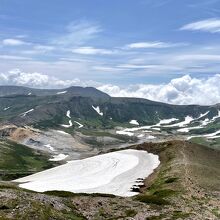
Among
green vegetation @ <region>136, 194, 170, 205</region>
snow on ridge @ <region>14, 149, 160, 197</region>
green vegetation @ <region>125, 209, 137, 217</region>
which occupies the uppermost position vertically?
green vegetation @ <region>125, 209, 137, 217</region>

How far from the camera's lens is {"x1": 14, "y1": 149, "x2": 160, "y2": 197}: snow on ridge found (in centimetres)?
12544

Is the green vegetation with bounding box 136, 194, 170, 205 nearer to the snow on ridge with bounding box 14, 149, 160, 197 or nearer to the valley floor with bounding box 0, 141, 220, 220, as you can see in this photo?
the valley floor with bounding box 0, 141, 220, 220

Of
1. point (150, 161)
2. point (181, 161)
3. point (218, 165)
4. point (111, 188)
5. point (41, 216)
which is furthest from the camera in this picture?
point (150, 161)

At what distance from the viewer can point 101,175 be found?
154 meters

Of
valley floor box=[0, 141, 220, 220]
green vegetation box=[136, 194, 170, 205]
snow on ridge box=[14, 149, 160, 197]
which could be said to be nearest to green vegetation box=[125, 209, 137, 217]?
valley floor box=[0, 141, 220, 220]

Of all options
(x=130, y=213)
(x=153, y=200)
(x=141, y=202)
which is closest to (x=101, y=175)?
(x=153, y=200)

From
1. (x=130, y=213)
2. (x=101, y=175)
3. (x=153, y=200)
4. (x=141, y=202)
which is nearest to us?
(x=130, y=213)

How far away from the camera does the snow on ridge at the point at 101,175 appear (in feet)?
412

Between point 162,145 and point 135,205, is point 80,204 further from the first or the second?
point 162,145

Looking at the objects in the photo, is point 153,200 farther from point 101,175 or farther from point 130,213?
point 101,175

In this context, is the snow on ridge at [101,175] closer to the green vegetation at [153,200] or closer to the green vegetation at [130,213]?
the green vegetation at [153,200]

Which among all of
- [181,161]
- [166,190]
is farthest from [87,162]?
[166,190]

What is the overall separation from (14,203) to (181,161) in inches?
3559

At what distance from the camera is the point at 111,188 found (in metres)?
122
